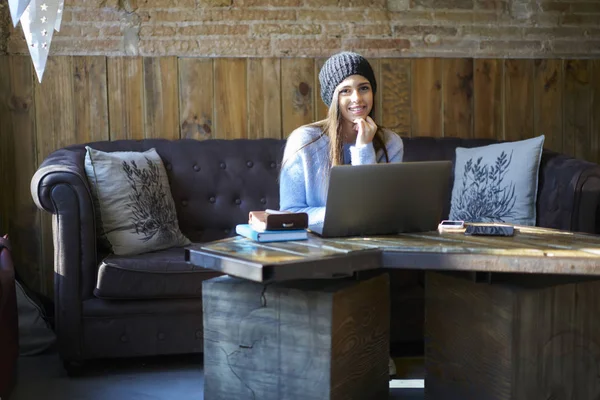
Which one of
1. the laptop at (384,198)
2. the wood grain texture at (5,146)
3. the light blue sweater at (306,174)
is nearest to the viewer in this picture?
the laptop at (384,198)

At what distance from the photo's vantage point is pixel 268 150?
12.6 ft

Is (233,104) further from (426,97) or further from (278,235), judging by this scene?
(278,235)

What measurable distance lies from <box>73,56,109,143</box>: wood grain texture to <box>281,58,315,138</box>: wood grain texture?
0.89m

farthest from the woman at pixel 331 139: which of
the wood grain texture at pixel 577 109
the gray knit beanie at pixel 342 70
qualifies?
the wood grain texture at pixel 577 109

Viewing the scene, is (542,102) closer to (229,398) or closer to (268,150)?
(268,150)

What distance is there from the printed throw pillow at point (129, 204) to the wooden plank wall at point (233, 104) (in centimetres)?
53

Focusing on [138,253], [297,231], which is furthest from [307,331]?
[138,253]

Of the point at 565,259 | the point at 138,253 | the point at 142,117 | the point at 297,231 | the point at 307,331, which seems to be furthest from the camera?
the point at 142,117

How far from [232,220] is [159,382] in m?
0.93

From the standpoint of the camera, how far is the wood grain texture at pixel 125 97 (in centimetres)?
396

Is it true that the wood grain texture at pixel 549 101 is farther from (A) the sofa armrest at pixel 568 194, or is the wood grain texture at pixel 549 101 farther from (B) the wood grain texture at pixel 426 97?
(A) the sofa armrest at pixel 568 194

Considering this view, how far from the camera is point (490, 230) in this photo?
2.33 m

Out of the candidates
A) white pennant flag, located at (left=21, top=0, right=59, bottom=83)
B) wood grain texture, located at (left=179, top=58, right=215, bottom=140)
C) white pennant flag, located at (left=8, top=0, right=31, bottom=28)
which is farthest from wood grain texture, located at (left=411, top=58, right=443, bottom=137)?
white pennant flag, located at (left=8, top=0, right=31, bottom=28)

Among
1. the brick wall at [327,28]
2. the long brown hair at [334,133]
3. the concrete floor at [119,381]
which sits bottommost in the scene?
the concrete floor at [119,381]
